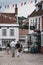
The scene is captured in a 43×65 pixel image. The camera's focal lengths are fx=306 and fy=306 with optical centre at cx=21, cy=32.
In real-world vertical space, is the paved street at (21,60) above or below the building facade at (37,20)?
below

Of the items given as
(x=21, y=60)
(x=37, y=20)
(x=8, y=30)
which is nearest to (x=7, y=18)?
(x=8, y=30)

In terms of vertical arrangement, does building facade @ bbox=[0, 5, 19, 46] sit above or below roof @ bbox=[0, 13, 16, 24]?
below

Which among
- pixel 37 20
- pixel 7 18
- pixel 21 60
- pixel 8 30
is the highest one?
pixel 7 18

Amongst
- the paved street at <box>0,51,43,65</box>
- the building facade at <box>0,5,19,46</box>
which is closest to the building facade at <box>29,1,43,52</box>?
the building facade at <box>0,5,19,46</box>

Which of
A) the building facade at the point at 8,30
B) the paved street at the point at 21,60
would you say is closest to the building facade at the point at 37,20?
the building facade at the point at 8,30

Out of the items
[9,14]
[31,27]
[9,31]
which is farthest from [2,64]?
[9,14]

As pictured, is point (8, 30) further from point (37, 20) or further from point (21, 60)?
point (21, 60)

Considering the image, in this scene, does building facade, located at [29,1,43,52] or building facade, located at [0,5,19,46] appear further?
building facade, located at [0,5,19,46]

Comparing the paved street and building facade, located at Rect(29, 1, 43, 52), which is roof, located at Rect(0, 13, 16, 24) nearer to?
building facade, located at Rect(29, 1, 43, 52)

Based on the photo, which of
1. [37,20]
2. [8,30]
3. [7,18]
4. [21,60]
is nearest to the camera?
[21,60]

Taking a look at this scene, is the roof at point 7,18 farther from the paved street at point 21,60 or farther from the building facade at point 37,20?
the paved street at point 21,60

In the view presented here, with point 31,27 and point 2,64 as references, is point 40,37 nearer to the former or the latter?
point 31,27

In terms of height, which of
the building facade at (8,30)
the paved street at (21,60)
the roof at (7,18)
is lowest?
the paved street at (21,60)

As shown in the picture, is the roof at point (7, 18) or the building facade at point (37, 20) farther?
the roof at point (7, 18)
